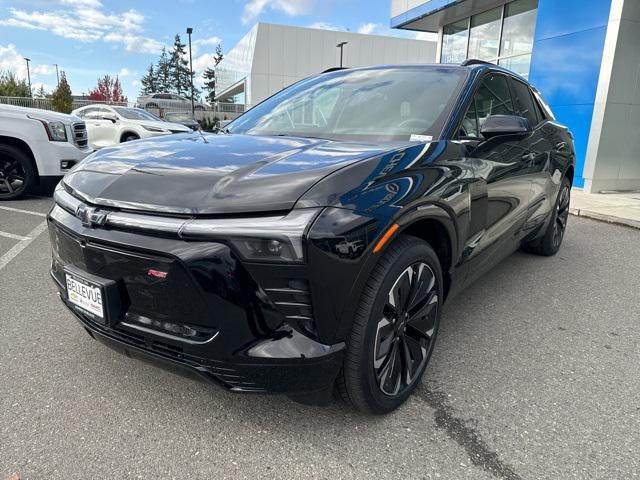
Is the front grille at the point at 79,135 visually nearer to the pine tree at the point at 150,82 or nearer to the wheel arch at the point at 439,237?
the wheel arch at the point at 439,237

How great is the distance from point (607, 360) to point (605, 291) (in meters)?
1.32

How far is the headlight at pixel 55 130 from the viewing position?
22.4 feet

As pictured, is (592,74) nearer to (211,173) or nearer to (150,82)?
(211,173)

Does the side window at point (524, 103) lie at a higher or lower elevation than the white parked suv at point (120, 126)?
higher

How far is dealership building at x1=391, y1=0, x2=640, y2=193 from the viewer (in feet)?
28.2

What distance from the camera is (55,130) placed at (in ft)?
22.7

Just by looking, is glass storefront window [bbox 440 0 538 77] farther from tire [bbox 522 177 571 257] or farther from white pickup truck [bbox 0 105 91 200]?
white pickup truck [bbox 0 105 91 200]

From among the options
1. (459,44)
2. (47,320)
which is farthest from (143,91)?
(47,320)

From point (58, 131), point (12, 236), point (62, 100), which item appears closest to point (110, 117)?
point (58, 131)

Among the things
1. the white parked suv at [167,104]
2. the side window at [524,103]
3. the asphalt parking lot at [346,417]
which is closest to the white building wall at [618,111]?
the side window at [524,103]

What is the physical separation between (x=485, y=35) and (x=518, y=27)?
1214mm

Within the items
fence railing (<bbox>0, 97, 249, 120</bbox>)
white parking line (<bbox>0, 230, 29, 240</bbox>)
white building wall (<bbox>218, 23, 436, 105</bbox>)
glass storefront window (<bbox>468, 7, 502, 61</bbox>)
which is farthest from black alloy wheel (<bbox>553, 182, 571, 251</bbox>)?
white building wall (<bbox>218, 23, 436, 105</bbox>)

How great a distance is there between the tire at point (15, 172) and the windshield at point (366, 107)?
4976 millimetres

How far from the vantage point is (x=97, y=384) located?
91.2 inches
